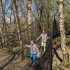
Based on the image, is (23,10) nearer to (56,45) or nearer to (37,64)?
(56,45)

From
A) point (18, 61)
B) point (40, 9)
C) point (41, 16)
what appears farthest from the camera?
point (40, 9)

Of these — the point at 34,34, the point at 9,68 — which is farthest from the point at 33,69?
the point at 34,34

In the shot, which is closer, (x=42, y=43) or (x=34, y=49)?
(x=34, y=49)

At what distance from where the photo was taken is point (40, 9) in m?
18.2

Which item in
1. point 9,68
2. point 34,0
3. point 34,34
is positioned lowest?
point 9,68

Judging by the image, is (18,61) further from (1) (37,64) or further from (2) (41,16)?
(2) (41,16)

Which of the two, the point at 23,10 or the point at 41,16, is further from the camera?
the point at 23,10

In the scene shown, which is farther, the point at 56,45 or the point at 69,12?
the point at 69,12

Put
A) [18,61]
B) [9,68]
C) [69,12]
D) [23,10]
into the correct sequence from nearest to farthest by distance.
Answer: [9,68] < [18,61] < [69,12] < [23,10]

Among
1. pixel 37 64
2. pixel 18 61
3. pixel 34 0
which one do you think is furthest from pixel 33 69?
pixel 34 0

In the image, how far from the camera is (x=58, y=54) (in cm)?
986

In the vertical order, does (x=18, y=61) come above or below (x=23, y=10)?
below

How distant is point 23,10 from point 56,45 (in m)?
11.1

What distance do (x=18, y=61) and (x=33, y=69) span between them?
240 cm
